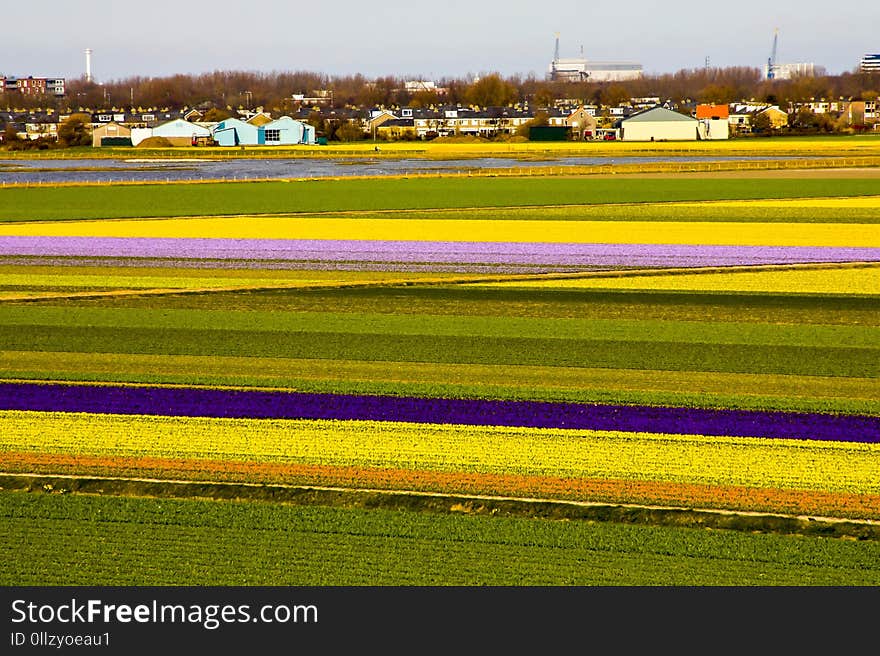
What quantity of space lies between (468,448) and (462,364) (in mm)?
5117

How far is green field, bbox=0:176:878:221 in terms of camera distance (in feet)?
174

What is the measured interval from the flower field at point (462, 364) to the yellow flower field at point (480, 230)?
14.6 inches

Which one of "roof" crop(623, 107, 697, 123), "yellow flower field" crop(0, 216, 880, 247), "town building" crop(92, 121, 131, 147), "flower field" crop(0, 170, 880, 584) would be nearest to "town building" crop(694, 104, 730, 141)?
"roof" crop(623, 107, 697, 123)

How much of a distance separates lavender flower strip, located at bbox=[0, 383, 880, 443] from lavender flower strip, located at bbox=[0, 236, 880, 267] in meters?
16.3

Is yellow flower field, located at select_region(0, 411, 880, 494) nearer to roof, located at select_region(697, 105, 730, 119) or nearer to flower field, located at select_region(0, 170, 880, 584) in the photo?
flower field, located at select_region(0, 170, 880, 584)

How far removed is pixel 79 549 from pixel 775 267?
2456cm

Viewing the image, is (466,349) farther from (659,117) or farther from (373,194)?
(659,117)

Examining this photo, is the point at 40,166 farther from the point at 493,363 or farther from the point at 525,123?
the point at 525,123

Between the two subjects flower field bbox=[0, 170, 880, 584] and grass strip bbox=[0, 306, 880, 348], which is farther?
grass strip bbox=[0, 306, 880, 348]

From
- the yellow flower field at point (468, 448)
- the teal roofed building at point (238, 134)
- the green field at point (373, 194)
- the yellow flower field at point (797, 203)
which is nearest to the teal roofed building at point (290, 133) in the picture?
the teal roofed building at point (238, 134)

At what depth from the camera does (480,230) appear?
4366 centimetres

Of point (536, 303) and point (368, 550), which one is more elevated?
point (368, 550)

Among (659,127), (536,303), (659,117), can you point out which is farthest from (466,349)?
(659,117)

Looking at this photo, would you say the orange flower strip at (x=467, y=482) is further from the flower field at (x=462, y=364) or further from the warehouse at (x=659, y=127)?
the warehouse at (x=659, y=127)
